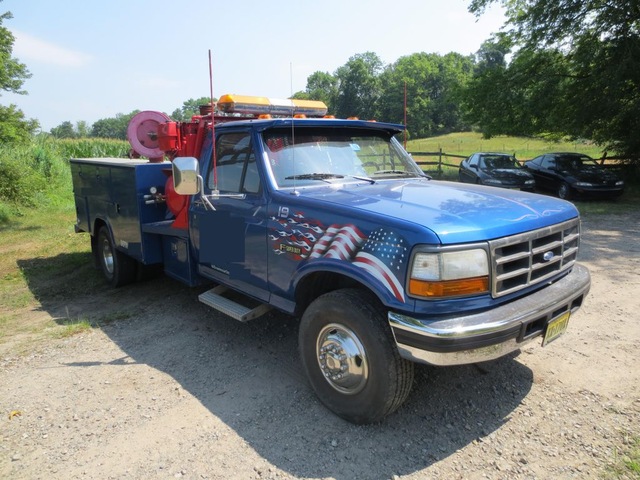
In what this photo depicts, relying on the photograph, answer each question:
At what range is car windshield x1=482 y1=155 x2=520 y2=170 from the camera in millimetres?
15565

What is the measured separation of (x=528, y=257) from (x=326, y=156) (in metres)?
1.82

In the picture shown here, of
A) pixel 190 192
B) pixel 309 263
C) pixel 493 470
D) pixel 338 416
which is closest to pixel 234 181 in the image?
pixel 190 192

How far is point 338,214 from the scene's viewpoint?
3.12 metres

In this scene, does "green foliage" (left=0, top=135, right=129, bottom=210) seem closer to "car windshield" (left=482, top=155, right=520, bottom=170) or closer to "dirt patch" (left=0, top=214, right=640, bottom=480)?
"dirt patch" (left=0, top=214, right=640, bottom=480)

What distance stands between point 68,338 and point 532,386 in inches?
173

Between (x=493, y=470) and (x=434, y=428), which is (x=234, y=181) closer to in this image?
(x=434, y=428)

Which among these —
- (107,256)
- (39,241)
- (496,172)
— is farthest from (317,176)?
(496,172)

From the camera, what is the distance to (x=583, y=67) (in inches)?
602

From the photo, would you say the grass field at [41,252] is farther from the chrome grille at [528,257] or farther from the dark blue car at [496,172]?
the dark blue car at [496,172]

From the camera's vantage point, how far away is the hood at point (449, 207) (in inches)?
109

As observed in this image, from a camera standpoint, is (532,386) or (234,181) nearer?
(532,386)

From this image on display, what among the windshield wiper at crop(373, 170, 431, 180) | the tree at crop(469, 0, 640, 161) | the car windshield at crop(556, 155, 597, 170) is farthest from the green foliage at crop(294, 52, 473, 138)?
the windshield wiper at crop(373, 170, 431, 180)

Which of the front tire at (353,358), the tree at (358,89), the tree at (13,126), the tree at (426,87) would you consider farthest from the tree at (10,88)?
the tree at (426,87)

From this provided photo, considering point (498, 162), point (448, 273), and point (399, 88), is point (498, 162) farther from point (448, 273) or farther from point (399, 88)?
point (399, 88)
